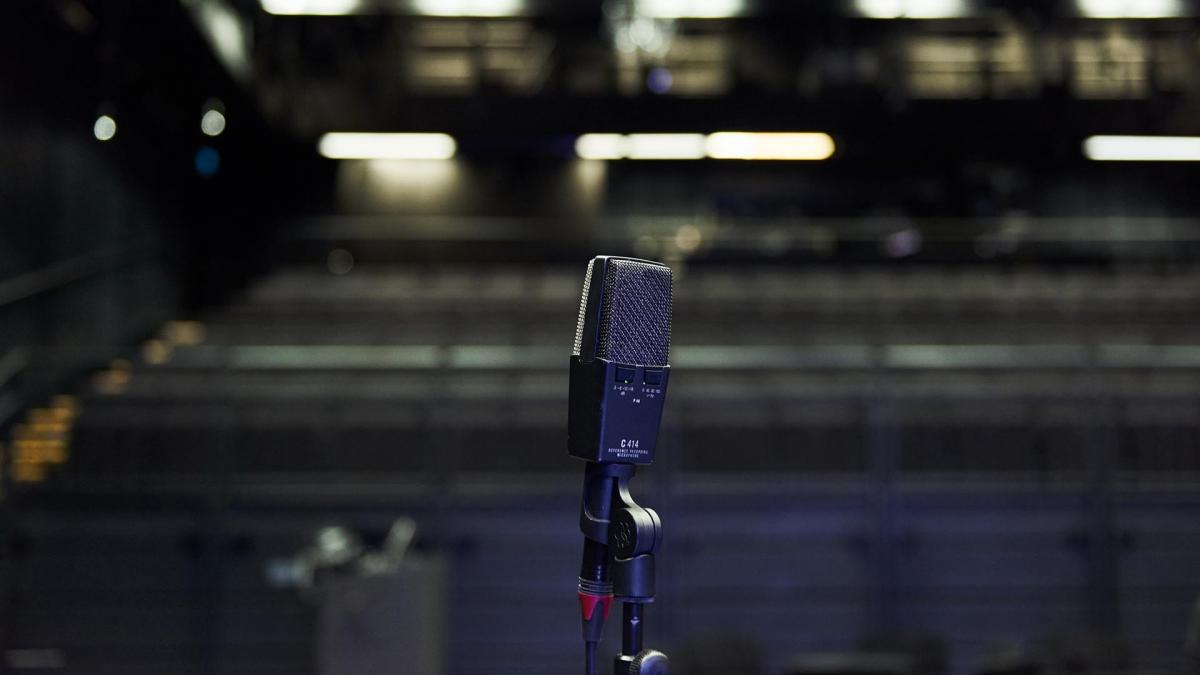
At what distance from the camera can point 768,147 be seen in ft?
35.2

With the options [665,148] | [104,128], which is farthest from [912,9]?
[104,128]

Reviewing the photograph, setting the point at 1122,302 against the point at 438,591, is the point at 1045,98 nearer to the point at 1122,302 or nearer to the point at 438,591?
the point at 1122,302

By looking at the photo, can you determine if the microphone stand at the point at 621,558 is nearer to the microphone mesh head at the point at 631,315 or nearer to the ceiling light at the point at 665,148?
the microphone mesh head at the point at 631,315

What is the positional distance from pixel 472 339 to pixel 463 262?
206 centimetres

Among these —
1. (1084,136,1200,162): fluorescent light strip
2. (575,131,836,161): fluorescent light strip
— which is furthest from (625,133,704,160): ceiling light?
(1084,136,1200,162): fluorescent light strip

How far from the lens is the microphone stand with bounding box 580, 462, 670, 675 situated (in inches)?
59.8

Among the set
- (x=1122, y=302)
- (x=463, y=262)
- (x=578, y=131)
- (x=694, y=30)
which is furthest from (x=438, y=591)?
(x=694, y=30)

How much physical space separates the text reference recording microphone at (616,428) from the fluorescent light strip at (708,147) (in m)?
8.85

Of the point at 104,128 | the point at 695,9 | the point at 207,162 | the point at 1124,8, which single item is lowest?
the point at 104,128

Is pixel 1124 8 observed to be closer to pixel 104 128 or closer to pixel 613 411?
pixel 104 128

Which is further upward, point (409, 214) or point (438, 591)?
point (409, 214)

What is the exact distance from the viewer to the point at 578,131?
1001 centimetres

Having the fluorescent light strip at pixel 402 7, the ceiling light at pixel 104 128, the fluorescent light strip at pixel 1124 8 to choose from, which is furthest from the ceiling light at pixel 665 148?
the ceiling light at pixel 104 128

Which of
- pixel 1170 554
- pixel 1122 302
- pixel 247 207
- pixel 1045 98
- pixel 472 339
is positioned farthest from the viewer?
pixel 247 207
